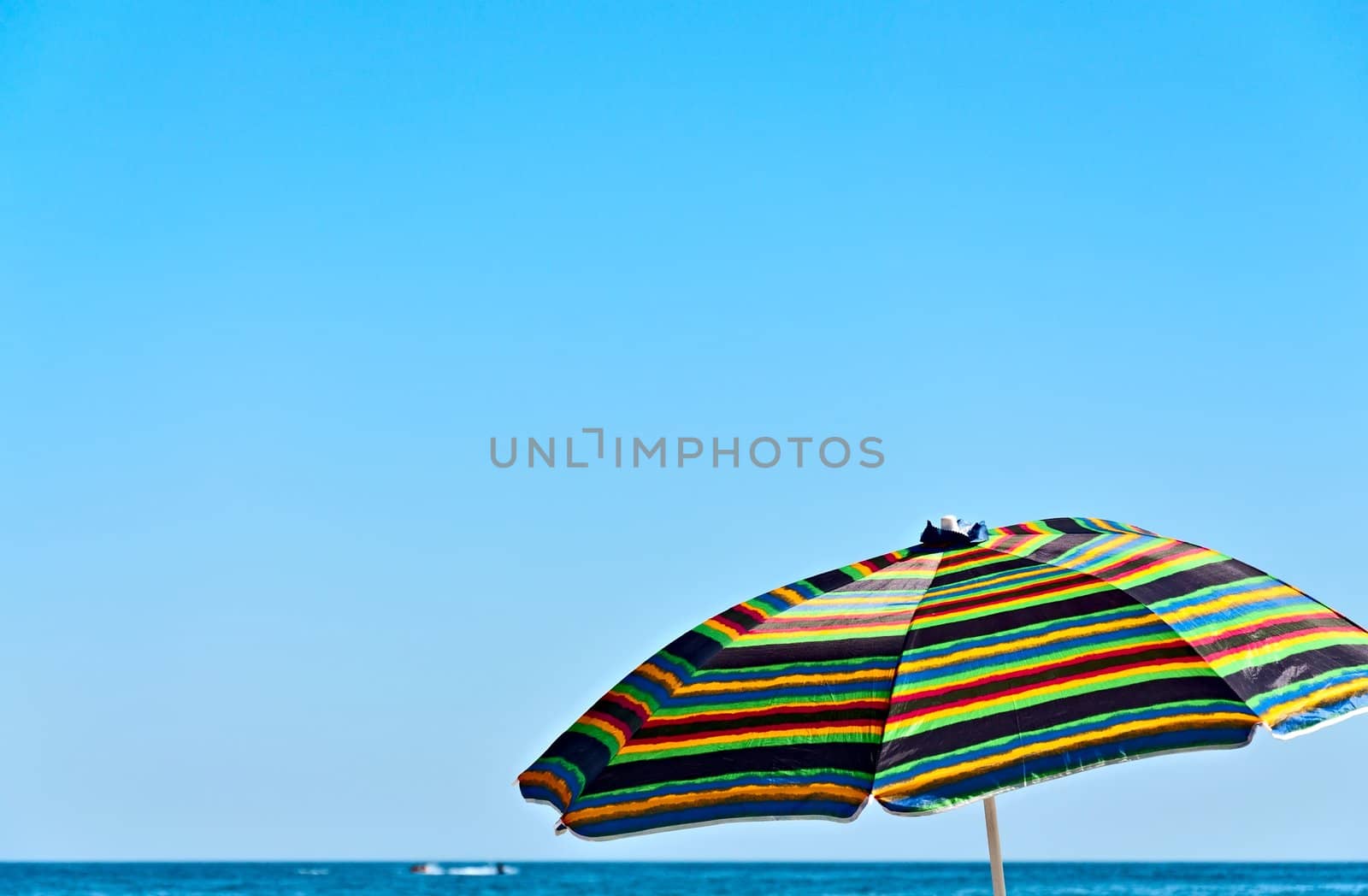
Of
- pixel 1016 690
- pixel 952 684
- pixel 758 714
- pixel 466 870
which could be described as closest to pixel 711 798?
pixel 758 714

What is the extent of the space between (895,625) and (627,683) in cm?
76

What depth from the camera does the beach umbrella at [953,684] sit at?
2.79 metres

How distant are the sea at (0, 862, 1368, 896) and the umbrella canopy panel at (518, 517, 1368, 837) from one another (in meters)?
46.5

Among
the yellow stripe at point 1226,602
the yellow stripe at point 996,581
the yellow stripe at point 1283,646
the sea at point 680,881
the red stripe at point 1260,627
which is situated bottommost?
the yellow stripe at point 1283,646

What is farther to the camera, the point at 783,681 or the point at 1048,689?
the point at 783,681

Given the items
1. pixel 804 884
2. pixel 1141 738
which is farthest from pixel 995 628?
pixel 804 884

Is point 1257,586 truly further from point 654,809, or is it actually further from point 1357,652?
point 654,809

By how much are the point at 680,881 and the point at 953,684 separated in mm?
57434

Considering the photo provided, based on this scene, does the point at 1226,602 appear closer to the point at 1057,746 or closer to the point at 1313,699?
the point at 1313,699

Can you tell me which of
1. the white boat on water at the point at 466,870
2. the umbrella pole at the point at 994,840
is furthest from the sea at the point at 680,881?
the umbrella pole at the point at 994,840

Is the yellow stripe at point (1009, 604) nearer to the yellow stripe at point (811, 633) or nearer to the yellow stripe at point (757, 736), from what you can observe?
the yellow stripe at point (811, 633)

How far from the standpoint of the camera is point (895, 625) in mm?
3146

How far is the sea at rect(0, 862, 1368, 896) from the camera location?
4900 cm

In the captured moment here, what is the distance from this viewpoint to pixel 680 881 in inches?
2260
